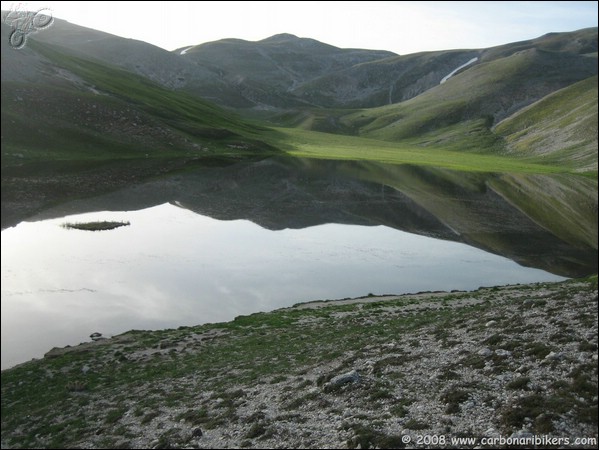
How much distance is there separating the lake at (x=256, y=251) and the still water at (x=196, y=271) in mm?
163

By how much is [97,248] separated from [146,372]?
2945cm

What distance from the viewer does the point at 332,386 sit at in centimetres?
2027

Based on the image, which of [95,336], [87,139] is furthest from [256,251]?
[87,139]

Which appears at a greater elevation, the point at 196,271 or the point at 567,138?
the point at 567,138

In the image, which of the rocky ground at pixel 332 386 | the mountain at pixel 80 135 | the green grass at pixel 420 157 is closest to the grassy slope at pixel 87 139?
the mountain at pixel 80 135

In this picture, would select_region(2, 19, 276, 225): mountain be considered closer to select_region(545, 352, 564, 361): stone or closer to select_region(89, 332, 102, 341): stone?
select_region(89, 332, 102, 341): stone

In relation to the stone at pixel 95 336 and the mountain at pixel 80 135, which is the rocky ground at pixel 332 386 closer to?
the stone at pixel 95 336

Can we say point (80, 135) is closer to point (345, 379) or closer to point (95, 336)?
point (95, 336)

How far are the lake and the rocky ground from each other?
20.6 ft

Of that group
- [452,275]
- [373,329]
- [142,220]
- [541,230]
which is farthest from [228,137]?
[373,329]

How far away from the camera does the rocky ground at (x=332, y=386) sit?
15781 mm

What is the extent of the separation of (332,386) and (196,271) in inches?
1114

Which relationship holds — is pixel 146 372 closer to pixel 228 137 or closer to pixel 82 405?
pixel 82 405

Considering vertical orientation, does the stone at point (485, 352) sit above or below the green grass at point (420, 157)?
below
